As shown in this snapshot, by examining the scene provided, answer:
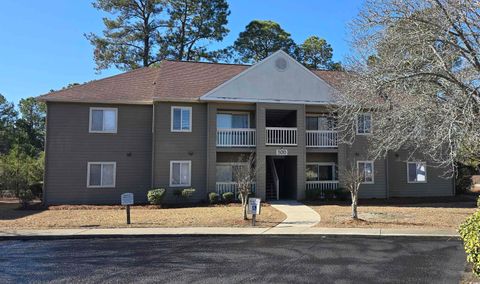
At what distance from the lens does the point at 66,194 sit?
69.6ft

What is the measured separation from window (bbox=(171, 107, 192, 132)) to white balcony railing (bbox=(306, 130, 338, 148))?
6.81 metres

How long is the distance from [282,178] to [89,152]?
1155 centimetres

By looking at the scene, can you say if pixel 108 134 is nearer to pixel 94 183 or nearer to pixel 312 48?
pixel 94 183

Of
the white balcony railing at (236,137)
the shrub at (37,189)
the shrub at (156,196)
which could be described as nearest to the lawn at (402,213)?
the white balcony railing at (236,137)

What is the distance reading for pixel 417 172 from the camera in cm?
2502

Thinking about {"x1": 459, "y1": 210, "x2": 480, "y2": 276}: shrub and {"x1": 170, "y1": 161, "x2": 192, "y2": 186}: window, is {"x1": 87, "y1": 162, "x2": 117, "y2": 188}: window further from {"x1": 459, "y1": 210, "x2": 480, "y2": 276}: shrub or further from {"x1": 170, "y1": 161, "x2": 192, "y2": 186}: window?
{"x1": 459, "y1": 210, "x2": 480, "y2": 276}: shrub

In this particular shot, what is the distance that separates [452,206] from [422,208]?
7.22 ft

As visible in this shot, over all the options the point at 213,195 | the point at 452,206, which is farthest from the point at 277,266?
the point at 452,206

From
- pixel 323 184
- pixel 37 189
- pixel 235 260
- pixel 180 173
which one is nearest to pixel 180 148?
pixel 180 173

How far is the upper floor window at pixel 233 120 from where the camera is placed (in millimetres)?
23344

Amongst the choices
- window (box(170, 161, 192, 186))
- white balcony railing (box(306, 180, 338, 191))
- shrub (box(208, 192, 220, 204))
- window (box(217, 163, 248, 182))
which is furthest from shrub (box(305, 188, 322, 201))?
window (box(170, 161, 192, 186))

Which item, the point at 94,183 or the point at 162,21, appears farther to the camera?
the point at 162,21

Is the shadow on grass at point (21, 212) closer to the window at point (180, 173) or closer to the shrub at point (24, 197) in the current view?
the shrub at point (24, 197)

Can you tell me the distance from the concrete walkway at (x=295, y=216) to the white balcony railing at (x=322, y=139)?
143 inches
